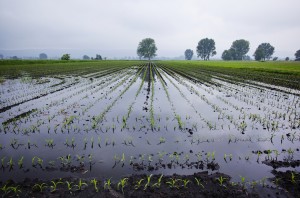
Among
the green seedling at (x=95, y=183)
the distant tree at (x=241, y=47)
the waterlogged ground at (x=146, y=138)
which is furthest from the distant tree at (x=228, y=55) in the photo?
the green seedling at (x=95, y=183)

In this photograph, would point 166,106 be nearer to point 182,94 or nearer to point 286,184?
point 182,94

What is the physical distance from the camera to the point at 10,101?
12484 mm

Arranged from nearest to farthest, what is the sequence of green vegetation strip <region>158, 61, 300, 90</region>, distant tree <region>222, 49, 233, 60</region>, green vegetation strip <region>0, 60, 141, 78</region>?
green vegetation strip <region>158, 61, 300, 90</region>
green vegetation strip <region>0, 60, 141, 78</region>
distant tree <region>222, 49, 233, 60</region>

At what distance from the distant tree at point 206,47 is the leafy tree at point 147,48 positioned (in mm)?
31999

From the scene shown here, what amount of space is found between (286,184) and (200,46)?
151 metres

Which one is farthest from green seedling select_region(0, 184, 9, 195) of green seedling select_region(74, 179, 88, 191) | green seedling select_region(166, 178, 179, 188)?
green seedling select_region(166, 178, 179, 188)

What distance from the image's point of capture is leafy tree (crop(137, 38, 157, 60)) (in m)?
139

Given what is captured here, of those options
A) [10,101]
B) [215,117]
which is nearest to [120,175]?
[215,117]

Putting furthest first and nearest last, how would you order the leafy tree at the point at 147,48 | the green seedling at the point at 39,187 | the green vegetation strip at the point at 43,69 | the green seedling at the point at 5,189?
1. the leafy tree at the point at 147,48
2. the green vegetation strip at the point at 43,69
3. the green seedling at the point at 39,187
4. the green seedling at the point at 5,189

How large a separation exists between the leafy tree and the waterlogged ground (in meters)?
129

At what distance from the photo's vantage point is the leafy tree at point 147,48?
139 m

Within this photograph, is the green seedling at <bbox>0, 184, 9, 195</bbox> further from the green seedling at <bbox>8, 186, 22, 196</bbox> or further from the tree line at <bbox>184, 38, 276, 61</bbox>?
the tree line at <bbox>184, 38, 276, 61</bbox>

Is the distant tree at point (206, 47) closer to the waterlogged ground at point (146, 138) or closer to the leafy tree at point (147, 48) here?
the leafy tree at point (147, 48)

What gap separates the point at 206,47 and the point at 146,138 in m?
148
